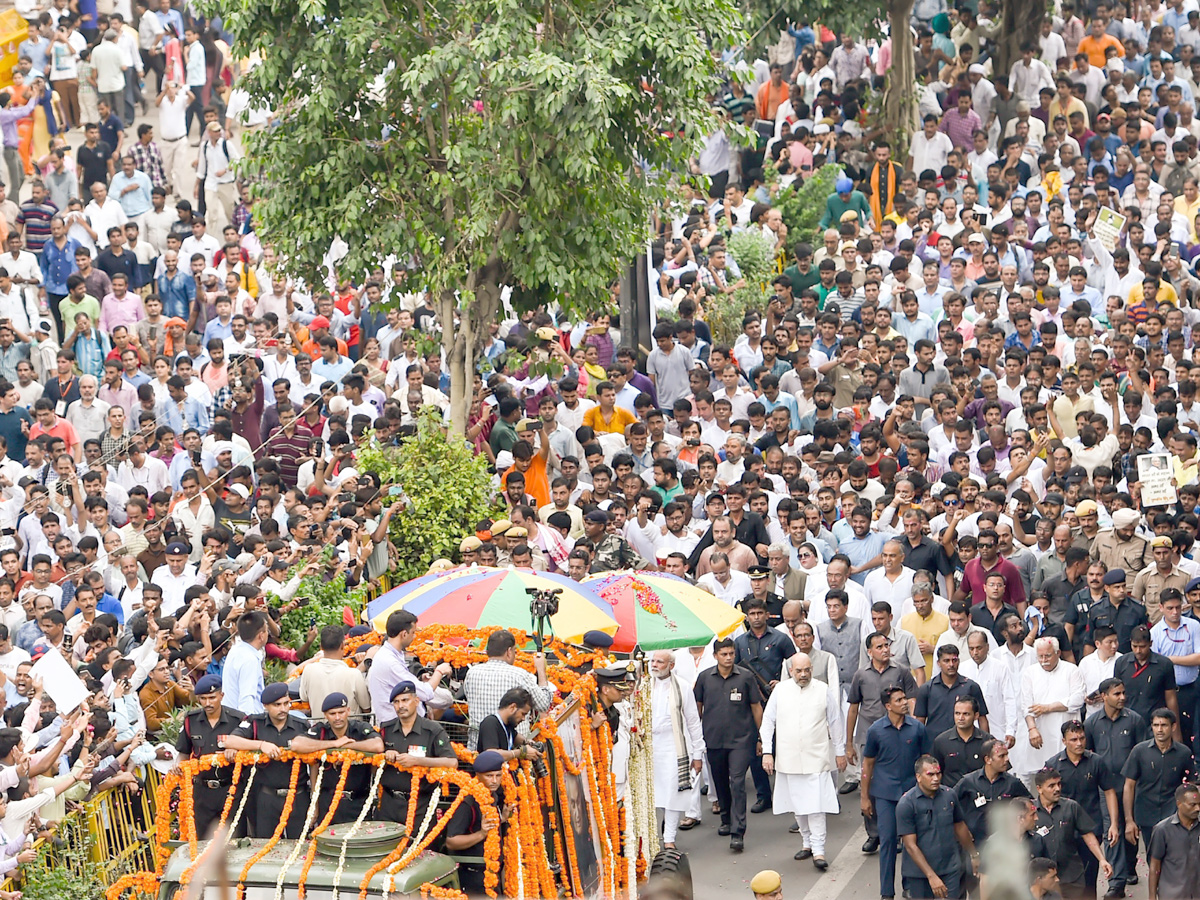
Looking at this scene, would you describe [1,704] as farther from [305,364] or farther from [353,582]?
[305,364]

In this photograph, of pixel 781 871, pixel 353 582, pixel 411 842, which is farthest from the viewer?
pixel 353 582

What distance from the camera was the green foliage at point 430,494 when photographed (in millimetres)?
16125

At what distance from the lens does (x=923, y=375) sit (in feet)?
59.9

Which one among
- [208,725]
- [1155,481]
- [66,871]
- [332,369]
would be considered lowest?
[66,871]

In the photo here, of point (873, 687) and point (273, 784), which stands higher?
point (273, 784)

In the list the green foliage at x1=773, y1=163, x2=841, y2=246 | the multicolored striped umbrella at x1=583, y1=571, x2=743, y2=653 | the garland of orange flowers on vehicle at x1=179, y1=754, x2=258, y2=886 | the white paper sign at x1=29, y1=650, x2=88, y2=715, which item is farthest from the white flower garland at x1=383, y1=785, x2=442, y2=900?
the green foliage at x1=773, y1=163, x2=841, y2=246

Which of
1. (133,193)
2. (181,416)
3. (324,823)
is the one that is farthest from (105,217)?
(324,823)

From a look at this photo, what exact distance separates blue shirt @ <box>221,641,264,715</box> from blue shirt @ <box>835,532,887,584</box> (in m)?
5.48

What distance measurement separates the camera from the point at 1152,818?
12805mm

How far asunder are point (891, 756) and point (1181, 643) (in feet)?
8.17

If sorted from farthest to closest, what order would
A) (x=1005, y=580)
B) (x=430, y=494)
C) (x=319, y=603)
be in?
1. (x=430, y=494)
2. (x=1005, y=580)
3. (x=319, y=603)

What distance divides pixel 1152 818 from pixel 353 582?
6.45 metres

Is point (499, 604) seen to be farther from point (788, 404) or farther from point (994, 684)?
point (788, 404)

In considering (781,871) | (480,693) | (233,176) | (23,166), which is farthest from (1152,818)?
(23,166)
